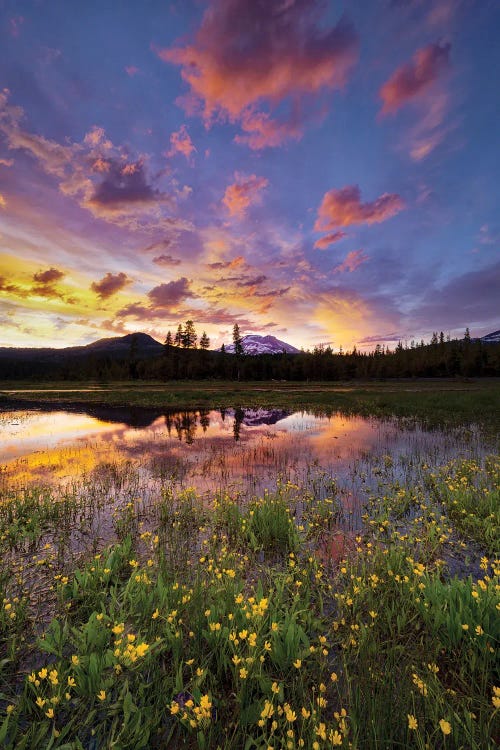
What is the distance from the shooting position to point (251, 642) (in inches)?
133

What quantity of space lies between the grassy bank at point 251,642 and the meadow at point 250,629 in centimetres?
2

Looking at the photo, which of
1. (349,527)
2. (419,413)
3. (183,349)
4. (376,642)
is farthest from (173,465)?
(183,349)

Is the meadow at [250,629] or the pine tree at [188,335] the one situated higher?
the pine tree at [188,335]

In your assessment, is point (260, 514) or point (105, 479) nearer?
point (260, 514)

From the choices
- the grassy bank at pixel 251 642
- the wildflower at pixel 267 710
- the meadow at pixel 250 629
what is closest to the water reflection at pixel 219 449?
the meadow at pixel 250 629

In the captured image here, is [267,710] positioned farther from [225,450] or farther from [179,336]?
[179,336]

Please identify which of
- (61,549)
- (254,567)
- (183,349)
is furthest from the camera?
(183,349)

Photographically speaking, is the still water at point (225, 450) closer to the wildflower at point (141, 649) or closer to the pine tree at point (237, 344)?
the wildflower at point (141, 649)

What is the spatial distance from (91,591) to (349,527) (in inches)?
215

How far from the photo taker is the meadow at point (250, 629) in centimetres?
293

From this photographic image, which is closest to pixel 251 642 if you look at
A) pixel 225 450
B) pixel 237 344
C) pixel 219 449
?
pixel 225 450

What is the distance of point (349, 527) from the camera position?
24.5 ft

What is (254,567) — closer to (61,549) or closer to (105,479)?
(61,549)

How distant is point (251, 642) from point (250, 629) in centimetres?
48
